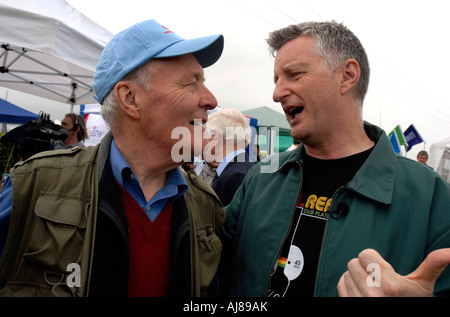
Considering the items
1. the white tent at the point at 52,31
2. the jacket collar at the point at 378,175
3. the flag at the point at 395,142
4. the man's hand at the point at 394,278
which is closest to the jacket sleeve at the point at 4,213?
the man's hand at the point at 394,278

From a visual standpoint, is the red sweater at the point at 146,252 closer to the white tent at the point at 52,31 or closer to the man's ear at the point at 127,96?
the man's ear at the point at 127,96

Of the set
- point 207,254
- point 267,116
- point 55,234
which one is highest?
point 267,116

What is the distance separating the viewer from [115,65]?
139cm

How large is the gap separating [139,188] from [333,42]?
1.29 meters

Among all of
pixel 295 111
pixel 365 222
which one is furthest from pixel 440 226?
pixel 295 111

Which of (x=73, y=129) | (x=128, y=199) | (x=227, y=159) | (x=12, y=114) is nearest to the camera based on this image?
(x=128, y=199)

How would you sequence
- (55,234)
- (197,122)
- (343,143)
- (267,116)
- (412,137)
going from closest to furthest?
(55,234), (197,122), (343,143), (412,137), (267,116)

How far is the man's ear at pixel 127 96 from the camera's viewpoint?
138 centimetres

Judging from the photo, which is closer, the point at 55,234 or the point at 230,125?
the point at 55,234

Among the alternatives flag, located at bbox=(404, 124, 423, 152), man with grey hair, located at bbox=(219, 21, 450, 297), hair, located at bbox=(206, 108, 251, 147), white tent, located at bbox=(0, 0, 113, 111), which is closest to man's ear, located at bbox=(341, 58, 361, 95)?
man with grey hair, located at bbox=(219, 21, 450, 297)

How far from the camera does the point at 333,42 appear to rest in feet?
5.42

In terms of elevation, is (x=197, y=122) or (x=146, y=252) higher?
(x=197, y=122)

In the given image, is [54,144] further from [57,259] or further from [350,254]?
[350,254]
